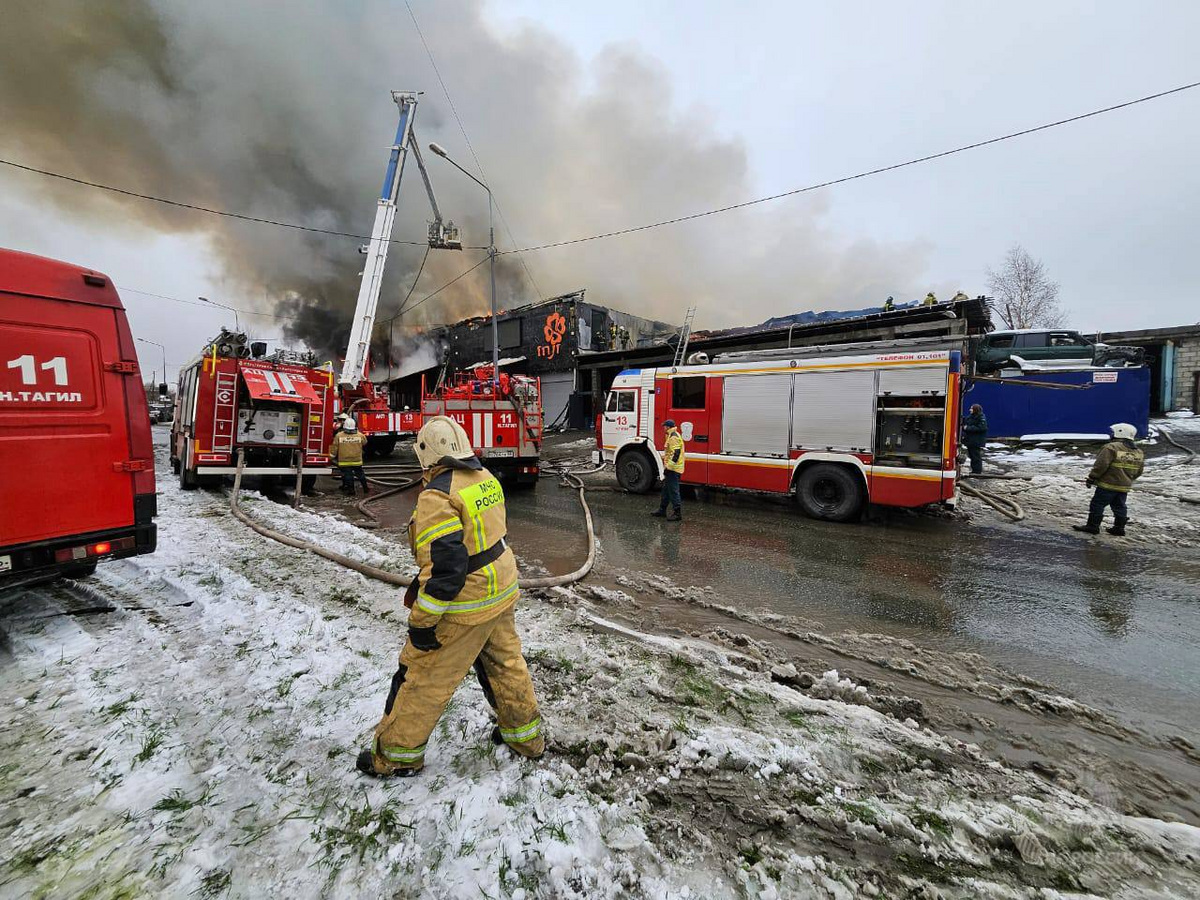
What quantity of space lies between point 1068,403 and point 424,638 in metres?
17.1

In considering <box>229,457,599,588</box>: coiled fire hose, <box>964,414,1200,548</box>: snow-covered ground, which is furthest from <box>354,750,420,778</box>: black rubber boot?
<box>964,414,1200,548</box>: snow-covered ground

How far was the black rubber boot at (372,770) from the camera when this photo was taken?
215 cm

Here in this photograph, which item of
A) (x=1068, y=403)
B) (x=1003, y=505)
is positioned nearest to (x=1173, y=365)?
(x=1068, y=403)

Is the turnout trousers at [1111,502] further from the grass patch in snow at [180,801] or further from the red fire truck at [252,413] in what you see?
the red fire truck at [252,413]

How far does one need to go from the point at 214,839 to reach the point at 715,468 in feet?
25.9

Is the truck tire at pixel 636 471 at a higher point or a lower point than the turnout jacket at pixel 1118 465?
lower

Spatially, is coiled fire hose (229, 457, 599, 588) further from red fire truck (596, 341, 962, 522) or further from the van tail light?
red fire truck (596, 341, 962, 522)

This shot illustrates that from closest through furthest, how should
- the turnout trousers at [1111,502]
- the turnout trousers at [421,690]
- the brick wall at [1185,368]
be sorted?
1. the turnout trousers at [421,690]
2. the turnout trousers at [1111,502]
3. the brick wall at [1185,368]

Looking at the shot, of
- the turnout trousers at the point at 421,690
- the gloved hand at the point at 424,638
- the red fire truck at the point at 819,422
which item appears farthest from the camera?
the red fire truck at the point at 819,422

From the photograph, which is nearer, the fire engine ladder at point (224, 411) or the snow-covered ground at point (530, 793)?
the snow-covered ground at point (530, 793)

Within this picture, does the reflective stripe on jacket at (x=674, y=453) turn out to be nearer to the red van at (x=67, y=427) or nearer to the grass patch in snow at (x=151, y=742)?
the red van at (x=67, y=427)

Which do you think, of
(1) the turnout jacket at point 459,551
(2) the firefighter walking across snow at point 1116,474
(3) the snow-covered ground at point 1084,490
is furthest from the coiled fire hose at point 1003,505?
(1) the turnout jacket at point 459,551

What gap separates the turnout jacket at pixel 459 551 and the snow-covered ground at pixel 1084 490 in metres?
8.06

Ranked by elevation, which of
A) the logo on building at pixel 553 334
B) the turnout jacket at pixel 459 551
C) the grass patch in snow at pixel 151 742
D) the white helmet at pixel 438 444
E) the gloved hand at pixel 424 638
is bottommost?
the grass patch in snow at pixel 151 742
